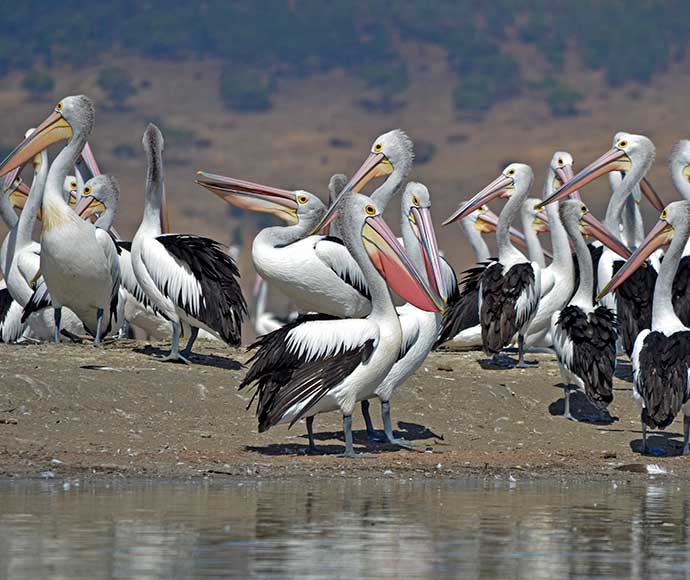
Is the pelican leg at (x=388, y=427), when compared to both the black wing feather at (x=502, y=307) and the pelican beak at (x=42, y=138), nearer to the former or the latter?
the black wing feather at (x=502, y=307)

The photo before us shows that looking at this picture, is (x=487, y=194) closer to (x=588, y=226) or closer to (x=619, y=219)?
(x=619, y=219)

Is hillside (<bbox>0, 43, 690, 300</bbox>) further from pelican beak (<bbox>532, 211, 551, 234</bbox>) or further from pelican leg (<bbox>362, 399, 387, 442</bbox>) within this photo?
pelican leg (<bbox>362, 399, 387, 442</bbox>)

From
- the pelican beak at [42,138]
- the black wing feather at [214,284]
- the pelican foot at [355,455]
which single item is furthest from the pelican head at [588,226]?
the pelican foot at [355,455]

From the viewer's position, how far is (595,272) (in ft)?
45.0

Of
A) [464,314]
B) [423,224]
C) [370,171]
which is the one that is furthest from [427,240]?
[464,314]

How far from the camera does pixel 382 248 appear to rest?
9.98m

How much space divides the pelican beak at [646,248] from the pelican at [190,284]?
2530 millimetres

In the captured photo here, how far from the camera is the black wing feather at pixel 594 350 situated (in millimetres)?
10883

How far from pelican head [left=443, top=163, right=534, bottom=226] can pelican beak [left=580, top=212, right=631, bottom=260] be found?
147cm

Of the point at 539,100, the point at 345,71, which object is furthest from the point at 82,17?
the point at 539,100

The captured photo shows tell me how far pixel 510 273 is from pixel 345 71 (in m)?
86.3

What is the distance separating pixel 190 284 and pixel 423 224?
175 cm

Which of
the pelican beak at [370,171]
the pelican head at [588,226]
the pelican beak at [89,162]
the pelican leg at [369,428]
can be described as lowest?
the pelican leg at [369,428]

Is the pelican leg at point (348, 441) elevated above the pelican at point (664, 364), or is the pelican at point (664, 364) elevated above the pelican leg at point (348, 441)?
the pelican at point (664, 364)
